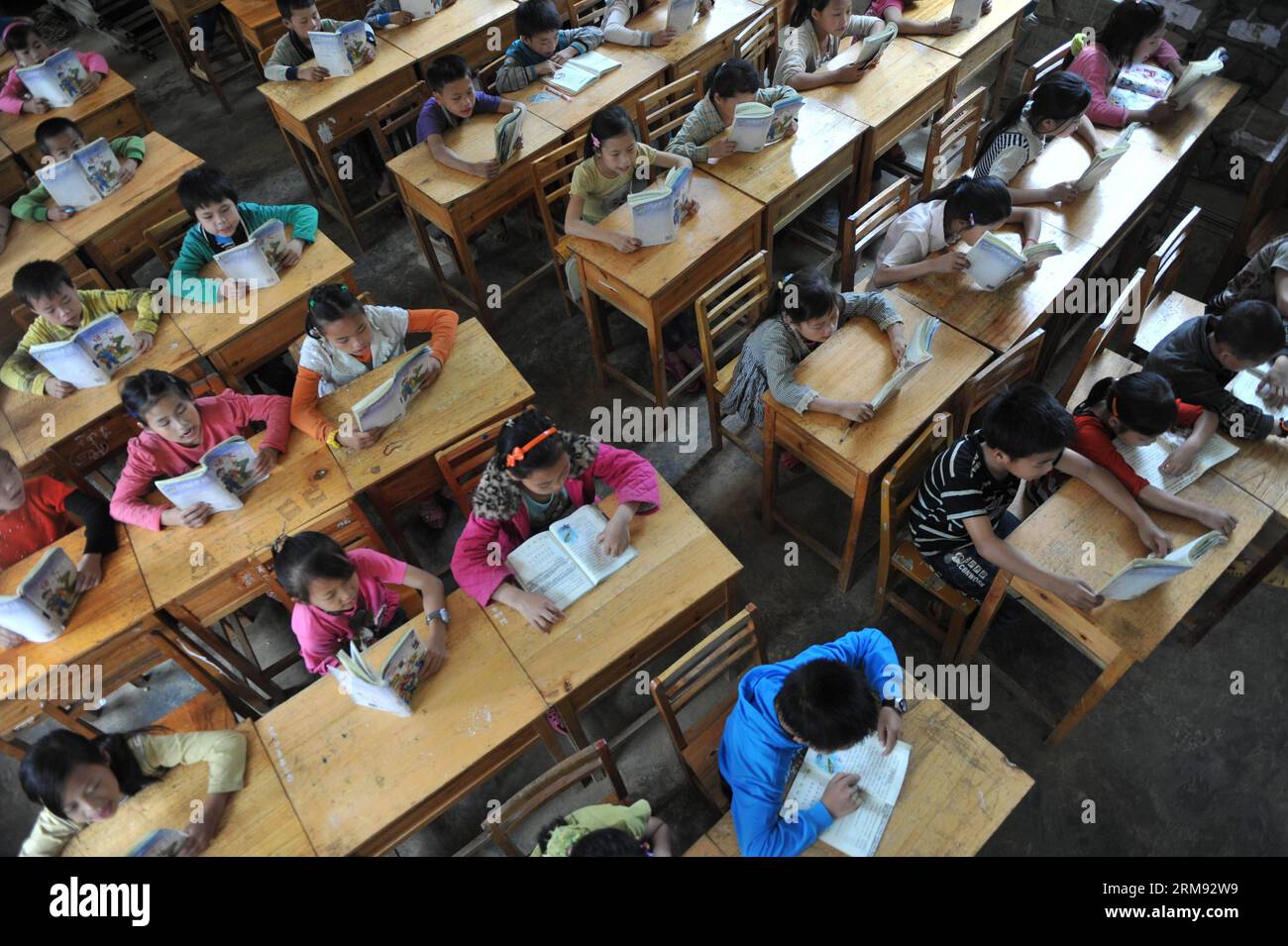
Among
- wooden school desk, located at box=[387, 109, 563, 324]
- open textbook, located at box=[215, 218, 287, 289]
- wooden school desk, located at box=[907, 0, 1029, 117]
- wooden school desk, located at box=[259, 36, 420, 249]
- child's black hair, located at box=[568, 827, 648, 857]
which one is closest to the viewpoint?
child's black hair, located at box=[568, 827, 648, 857]

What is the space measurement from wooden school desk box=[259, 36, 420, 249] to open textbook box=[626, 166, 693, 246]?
181 centimetres

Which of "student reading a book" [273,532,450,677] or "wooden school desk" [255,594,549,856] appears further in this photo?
"student reading a book" [273,532,450,677]

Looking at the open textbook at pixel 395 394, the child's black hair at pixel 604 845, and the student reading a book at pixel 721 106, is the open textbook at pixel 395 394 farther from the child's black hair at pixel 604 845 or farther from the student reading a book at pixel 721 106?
the student reading a book at pixel 721 106

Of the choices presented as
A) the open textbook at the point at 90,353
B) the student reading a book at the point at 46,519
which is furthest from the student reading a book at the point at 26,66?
the student reading a book at the point at 46,519

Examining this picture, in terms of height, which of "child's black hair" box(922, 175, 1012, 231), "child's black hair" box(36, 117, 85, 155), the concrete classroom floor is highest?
"child's black hair" box(36, 117, 85, 155)

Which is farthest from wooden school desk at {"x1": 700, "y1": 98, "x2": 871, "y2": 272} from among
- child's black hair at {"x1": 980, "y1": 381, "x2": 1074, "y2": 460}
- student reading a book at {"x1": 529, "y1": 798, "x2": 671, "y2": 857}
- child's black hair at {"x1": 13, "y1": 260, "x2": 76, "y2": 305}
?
child's black hair at {"x1": 13, "y1": 260, "x2": 76, "y2": 305}

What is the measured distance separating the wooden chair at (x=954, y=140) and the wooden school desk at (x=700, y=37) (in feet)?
4.57

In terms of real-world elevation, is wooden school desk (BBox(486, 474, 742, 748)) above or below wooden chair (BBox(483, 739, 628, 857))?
above

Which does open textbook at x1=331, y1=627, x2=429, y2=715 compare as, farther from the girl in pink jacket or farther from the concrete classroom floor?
the concrete classroom floor

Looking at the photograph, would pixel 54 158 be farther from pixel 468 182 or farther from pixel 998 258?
pixel 998 258

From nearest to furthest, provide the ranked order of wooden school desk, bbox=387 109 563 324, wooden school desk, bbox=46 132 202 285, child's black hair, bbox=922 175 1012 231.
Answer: child's black hair, bbox=922 175 1012 231, wooden school desk, bbox=387 109 563 324, wooden school desk, bbox=46 132 202 285

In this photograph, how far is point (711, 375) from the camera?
325 cm

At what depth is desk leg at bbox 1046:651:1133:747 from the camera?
7.07 ft
